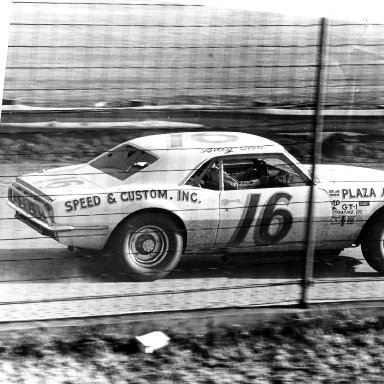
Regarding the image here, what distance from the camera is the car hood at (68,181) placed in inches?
212

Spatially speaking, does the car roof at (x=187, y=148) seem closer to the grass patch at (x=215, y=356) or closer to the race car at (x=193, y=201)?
the race car at (x=193, y=201)

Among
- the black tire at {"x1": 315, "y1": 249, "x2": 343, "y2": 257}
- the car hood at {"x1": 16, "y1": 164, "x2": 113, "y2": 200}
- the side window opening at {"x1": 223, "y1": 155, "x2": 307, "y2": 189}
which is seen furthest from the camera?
the black tire at {"x1": 315, "y1": 249, "x2": 343, "y2": 257}

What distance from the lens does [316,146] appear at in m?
5.95

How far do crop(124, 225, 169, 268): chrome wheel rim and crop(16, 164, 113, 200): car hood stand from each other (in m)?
0.40

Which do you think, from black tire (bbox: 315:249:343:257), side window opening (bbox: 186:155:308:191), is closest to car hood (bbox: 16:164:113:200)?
→ side window opening (bbox: 186:155:308:191)

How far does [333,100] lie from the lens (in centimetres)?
594

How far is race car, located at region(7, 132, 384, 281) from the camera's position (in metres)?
5.46

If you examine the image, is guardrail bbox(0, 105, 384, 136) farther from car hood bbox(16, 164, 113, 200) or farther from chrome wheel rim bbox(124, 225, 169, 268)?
chrome wheel rim bbox(124, 225, 169, 268)

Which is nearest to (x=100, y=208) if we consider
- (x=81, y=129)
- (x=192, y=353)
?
(x=81, y=129)

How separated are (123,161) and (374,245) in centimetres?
186

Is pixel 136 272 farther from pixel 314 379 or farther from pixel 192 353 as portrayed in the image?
pixel 314 379

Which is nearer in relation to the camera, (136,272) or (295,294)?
(136,272)

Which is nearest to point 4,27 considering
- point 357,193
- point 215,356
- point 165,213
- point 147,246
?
point 165,213

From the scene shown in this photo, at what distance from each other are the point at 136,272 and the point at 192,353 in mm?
588
